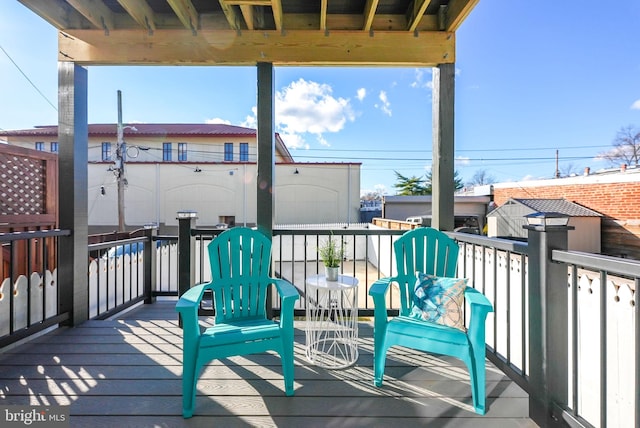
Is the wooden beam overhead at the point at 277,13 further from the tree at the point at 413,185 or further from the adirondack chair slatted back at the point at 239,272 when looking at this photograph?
the tree at the point at 413,185

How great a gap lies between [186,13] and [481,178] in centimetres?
3043

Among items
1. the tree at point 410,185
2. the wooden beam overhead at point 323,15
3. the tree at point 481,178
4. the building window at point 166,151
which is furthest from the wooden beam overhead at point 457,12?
the tree at point 481,178

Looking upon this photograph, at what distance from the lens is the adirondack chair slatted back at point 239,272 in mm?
1969

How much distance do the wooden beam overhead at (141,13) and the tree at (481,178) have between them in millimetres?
29600

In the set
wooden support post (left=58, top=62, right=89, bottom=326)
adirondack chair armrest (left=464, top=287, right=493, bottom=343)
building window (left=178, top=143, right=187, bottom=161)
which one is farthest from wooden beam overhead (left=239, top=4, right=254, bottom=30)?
building window (left=178, top=143, right=187, bottom=161)

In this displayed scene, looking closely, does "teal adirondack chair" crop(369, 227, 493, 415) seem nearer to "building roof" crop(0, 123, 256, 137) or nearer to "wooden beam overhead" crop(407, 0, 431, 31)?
"wooden beam overhead" crop(407, 0, 431, 31)

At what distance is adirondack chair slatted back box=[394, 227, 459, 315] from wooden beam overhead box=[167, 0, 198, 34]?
2.60 metres

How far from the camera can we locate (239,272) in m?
2.06

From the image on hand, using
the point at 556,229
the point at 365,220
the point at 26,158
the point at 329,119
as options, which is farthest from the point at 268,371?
the point at 329,119

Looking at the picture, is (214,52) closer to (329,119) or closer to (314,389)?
(314,389)

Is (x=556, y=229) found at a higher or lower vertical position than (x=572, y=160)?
lower

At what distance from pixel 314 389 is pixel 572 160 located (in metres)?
31.1

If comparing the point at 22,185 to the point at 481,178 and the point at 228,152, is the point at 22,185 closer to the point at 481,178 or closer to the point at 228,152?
the point at 228,152

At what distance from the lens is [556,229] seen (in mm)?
1328
